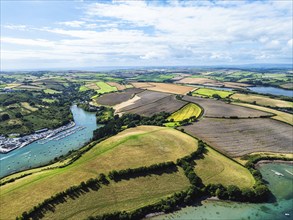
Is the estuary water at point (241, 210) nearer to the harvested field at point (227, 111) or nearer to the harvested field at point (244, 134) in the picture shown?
the harvested field at point (244, 134)

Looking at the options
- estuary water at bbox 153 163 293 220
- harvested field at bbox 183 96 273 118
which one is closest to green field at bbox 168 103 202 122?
harvested field at bbox 183 96 273 118

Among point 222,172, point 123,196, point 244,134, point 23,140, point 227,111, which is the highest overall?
point 227,111

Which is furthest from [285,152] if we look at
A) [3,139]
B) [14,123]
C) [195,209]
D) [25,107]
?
[25,107]

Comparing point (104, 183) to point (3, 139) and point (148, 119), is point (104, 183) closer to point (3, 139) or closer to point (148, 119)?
point (148, 119)

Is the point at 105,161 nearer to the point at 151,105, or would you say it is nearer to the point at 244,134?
the point at 244,134

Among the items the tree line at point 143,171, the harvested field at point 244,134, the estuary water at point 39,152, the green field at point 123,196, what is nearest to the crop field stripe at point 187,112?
the harvested field at point 244,134

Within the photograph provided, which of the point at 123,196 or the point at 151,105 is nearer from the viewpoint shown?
the point at 123,196

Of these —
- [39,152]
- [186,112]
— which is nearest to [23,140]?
[39,152]
